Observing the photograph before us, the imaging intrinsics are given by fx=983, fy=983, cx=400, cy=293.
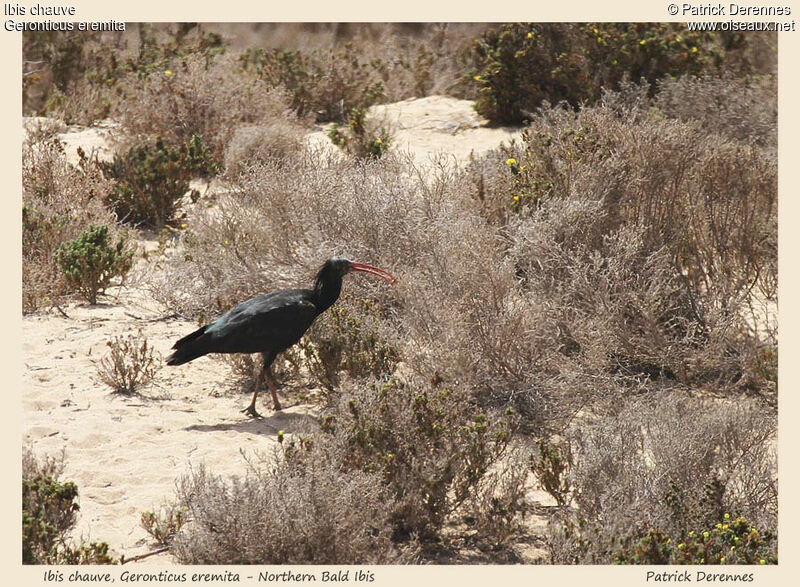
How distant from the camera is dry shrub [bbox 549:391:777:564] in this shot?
210 inches

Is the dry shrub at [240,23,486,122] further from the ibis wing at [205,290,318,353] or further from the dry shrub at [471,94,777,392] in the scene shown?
the ibis wing at [205,290,318,353]

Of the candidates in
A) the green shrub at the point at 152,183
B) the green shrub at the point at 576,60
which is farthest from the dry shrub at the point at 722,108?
the green shrub at the point at 152,183

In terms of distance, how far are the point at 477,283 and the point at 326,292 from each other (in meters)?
1.14

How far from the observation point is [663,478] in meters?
5.84

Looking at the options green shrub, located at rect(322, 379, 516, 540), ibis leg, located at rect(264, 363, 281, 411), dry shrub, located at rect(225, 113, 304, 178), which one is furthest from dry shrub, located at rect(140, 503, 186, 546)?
dry shrub, located at rect(225, 113, 304, 178)

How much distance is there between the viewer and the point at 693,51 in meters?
12.9

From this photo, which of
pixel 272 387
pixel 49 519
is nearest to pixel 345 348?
pixel 272 387

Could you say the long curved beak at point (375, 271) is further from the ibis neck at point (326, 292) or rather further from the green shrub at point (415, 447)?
the green shrub at point (415, 447)

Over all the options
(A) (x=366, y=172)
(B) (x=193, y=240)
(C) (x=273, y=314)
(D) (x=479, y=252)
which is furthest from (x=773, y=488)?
(B) (x=193, y=240)

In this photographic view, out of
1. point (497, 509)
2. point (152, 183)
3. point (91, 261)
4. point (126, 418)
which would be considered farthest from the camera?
point (152, 183)

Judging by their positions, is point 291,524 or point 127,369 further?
point 127,369

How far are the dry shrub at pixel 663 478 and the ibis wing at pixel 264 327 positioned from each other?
83.3 inches

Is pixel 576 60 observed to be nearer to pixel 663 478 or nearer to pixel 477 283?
pixel 477 283

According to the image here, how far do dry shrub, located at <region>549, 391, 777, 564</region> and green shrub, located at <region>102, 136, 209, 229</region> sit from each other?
6.21m
